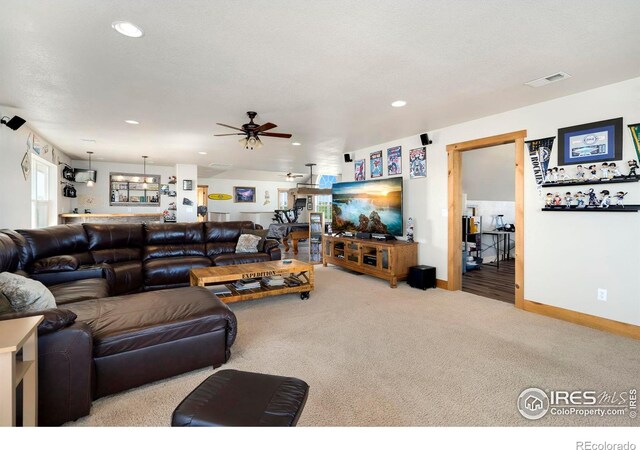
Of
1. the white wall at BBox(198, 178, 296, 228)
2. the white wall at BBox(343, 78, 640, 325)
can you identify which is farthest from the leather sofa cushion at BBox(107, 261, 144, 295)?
the white wall at BBox(198, 178, 296, 228)

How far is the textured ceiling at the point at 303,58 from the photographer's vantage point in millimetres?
1938

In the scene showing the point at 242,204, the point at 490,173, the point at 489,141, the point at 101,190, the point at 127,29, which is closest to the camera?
the point at 127,29

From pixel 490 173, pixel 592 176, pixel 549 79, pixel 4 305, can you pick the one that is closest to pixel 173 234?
pixel 4 305

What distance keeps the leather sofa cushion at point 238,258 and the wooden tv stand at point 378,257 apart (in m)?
1.57

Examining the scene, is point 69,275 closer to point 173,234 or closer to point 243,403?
point 173,234

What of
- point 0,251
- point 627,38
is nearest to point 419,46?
point 627,38

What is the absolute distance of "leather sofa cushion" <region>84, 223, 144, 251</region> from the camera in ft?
14.4

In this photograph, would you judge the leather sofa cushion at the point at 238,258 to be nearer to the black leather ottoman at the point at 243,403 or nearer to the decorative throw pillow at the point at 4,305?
the decorative throw pillow at the point at 4,305

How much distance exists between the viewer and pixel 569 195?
336 cm

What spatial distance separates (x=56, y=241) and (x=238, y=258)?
2.16m

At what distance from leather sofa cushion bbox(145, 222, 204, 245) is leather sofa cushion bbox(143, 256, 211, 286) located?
519 mm

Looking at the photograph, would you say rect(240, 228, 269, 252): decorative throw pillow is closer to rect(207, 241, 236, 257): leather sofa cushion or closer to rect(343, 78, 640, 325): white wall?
rect(207, 241, 236, 257): leather sofa cushion

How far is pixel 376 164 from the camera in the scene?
5.88 m

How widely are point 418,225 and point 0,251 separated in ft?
16.3
